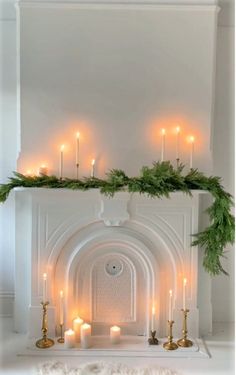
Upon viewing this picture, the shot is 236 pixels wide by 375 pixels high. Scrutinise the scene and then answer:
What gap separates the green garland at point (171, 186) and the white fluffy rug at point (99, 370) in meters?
0.71

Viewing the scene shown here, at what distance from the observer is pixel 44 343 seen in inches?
87.4

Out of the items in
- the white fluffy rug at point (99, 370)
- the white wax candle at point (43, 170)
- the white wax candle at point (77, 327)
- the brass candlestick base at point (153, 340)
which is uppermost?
the white wax candle at point (43, 170)

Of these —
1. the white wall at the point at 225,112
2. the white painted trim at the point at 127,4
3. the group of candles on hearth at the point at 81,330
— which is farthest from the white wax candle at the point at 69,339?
the white painted trim at the point at 127,4

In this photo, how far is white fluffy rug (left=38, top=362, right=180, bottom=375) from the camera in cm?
195

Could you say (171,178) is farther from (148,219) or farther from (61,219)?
(61,219)

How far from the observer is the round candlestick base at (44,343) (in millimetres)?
2203

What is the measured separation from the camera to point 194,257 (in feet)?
7.63

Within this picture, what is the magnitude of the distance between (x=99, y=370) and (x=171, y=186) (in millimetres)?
1156

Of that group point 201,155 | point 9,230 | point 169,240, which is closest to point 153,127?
point 201,155

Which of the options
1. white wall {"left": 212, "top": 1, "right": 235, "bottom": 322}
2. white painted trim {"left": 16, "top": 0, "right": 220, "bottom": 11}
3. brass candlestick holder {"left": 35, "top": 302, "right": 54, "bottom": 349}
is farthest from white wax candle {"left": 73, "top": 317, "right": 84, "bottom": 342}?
white painted trim {"left": 16, "top": 0, "right": 220, "bottom": 11}

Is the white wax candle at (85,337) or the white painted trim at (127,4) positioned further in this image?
the white painted trim at (127,4)

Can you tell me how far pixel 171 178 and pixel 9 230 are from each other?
1.32 m

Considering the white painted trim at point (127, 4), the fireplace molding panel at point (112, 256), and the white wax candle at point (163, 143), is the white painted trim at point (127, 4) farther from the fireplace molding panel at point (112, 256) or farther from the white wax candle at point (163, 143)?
the fireplace molding panel at point (112, 256)

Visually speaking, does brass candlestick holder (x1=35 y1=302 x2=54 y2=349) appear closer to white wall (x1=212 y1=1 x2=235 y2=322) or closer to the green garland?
the green garland
